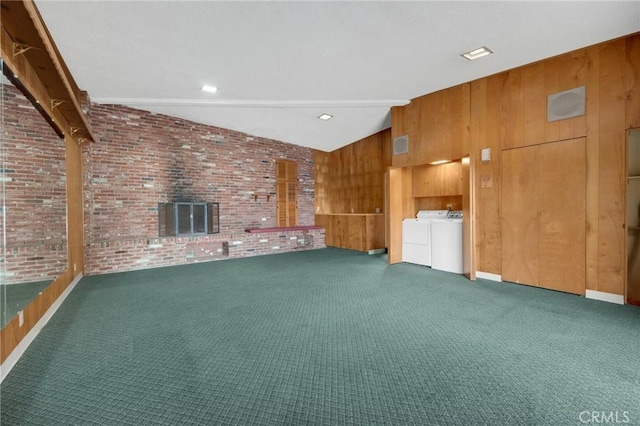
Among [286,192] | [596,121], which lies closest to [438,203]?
[596,121]

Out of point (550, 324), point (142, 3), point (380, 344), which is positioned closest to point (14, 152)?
point (142, 3)

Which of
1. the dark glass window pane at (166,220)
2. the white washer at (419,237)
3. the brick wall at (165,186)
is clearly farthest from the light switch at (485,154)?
the dark glass window pane at (166,220)

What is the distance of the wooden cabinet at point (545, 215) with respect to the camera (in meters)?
3.42

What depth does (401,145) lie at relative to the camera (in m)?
5.30

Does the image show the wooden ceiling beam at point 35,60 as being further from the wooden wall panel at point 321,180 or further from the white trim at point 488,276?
the wooden wall panel at point 321,180

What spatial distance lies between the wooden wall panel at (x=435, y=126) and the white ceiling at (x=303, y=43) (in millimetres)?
274

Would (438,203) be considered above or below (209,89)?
below

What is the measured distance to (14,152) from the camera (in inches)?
92.0

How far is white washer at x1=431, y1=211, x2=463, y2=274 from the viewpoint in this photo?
456 centimetres

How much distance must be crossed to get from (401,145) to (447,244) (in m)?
2.00

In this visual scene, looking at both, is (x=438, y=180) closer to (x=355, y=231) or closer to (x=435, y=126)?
(x=435, y=126)

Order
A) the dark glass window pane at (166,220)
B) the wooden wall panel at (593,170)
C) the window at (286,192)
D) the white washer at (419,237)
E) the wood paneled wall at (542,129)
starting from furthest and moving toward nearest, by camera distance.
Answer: the window at (286,192), the dark glass window pane at (166,220), the white washer at (419,237), the wooden wall panel at (593,170), the wood paneled wall at (542,129)

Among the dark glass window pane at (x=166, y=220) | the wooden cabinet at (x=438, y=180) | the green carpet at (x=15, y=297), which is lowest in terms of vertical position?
the green carpet at (x=15, y=297)

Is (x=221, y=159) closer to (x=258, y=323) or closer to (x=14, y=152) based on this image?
(x=14, y=152)
